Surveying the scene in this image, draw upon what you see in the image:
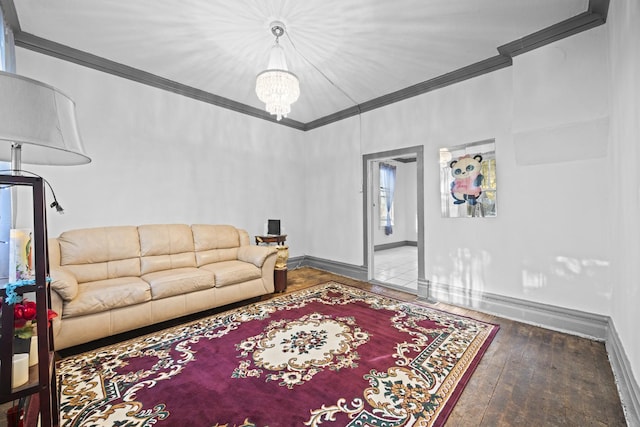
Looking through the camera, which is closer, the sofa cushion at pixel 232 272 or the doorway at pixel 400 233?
the sofa cushion at pixel 232 272

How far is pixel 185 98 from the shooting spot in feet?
13.4

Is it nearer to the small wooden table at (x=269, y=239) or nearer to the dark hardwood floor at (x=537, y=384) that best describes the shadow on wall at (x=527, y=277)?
the dark hardwood floor at (x=537, y=384)

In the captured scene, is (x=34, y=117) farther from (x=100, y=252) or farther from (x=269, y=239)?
(x=269, y=239)

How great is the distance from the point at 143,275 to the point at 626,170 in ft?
14.6

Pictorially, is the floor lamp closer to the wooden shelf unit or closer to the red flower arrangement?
the wooden shelf unit

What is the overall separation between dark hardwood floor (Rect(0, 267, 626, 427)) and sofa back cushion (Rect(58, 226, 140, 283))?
73 cm

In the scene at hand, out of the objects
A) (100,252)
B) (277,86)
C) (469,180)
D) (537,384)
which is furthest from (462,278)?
(100,252)

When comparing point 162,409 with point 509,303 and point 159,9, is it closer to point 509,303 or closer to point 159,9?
point 159,9

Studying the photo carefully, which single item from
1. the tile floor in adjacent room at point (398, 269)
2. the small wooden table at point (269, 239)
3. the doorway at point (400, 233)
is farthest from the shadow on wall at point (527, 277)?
the small wooden table at point (269, 239)

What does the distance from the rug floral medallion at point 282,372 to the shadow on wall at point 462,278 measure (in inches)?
19.8

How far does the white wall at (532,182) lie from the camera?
2.62 metres

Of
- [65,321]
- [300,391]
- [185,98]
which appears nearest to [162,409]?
[300,391]

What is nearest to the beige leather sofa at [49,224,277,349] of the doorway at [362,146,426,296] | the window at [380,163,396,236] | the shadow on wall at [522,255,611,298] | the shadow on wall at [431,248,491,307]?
the doorway at [362,146,426,296]

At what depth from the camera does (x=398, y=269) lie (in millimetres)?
5578
